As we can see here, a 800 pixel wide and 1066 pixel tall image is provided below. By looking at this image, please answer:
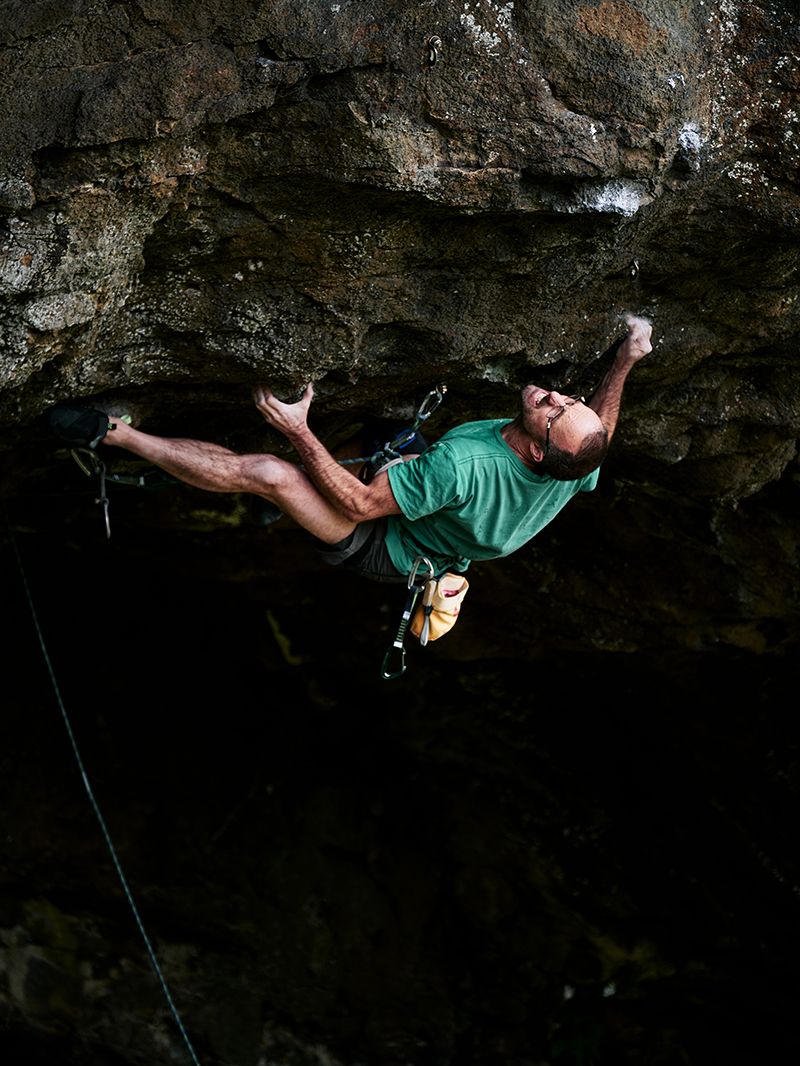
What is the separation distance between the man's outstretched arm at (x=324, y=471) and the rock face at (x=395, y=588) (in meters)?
0.30

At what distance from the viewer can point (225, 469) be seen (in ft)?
13.4

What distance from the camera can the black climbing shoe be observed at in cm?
403

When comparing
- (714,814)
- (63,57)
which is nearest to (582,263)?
(63,57)

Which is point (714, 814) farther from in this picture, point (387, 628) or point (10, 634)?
point (10, 634)

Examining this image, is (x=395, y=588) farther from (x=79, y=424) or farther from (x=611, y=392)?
(x=79, y=424)

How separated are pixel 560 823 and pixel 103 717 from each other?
2997 mm

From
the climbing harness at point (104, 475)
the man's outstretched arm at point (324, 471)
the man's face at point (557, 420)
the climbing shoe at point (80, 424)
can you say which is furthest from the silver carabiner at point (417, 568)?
the climbing shoe at point (80, 424)

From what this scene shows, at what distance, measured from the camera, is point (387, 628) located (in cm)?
724

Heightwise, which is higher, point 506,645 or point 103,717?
point 103,717

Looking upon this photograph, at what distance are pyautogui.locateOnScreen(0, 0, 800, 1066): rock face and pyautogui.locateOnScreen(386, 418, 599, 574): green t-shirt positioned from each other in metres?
0.46

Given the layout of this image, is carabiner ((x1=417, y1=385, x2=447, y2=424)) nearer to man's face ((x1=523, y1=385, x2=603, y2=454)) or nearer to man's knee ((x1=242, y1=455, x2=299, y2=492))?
man's face ((x1=523, y1=385, x2=603, y2=454))

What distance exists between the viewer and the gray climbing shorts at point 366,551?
437 centimetres

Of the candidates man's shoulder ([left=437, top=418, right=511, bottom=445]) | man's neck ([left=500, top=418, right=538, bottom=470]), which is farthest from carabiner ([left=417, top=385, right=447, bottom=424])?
man's neck ([left=500, top=418, right=538, bottom=470])

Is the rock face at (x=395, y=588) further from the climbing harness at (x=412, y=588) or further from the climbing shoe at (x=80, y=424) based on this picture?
the climbing harness at (x=412, y=588)
